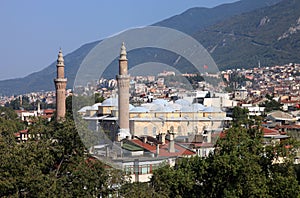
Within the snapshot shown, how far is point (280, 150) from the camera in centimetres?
1264

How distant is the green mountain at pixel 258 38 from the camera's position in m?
107

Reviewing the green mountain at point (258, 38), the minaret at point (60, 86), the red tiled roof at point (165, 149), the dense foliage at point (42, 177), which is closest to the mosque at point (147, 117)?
the minaret at point (60, 86)

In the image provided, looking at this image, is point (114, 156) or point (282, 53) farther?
point (282, 53)

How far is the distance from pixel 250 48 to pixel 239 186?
338ft

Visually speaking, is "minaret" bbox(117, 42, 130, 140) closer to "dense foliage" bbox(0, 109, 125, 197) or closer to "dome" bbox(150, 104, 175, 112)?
"dome" bbox(150, 104, 175, 112)

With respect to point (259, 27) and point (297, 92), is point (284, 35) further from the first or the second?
point (297, 92)

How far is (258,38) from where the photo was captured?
117125 millimetres

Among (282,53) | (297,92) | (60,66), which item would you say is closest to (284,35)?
(282,53)

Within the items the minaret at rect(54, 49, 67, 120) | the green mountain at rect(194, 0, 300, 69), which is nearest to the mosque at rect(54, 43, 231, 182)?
the minaret at rect(54, 49, 67, 120)

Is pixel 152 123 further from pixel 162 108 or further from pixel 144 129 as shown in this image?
pixel 162 108

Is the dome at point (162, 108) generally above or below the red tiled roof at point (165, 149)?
above

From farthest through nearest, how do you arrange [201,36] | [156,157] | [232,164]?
[201,36]
[156,157]
[232,164]

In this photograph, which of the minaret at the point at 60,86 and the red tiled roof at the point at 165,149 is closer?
the red tiled roof at the point at 165,149

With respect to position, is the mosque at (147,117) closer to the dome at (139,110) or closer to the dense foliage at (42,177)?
the dome at (139,110)
